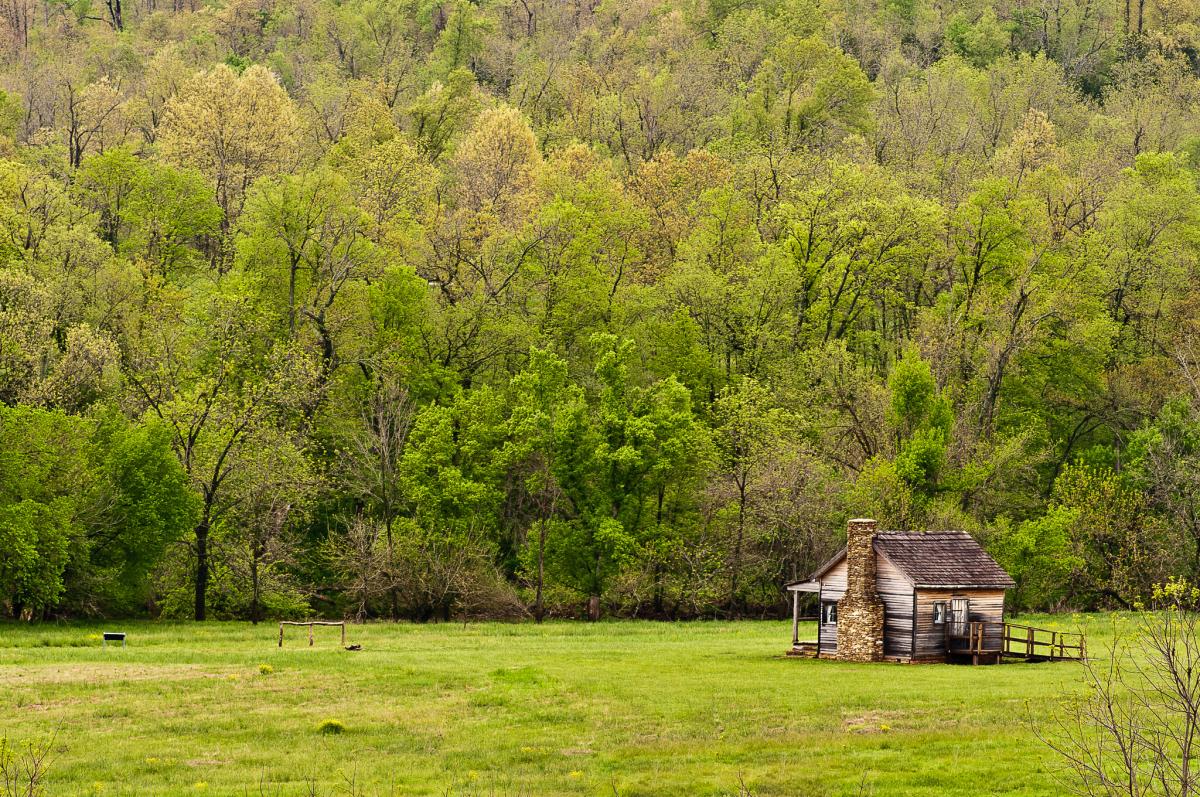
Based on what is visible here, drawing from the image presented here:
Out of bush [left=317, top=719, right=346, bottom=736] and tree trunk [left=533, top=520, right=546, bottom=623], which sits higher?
tree trunk [left=533, top=520, right=546, bottom=623]

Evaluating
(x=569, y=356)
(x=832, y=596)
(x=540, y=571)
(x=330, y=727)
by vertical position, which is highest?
(x=569, y=356)

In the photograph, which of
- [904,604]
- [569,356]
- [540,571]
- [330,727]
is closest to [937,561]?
[904,604]

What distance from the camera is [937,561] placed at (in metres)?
48.7

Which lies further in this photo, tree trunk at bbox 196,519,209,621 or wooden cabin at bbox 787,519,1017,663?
tree trunk at bbox 196,519,209,621

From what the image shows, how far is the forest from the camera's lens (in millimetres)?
66125

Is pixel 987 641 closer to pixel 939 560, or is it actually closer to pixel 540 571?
pixel 939 560

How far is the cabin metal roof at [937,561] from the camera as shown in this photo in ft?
157

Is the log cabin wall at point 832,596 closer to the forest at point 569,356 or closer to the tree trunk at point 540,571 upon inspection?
the forest at point 569,356

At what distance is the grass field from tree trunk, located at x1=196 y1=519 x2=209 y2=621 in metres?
12.1

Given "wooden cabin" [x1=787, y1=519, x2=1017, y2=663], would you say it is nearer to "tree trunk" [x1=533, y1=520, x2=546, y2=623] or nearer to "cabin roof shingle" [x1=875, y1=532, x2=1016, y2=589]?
"cabin roof shingle" [x1=875, y1=532, x2=1016, y2=589]

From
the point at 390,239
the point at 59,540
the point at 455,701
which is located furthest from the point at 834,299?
the point at 455,701

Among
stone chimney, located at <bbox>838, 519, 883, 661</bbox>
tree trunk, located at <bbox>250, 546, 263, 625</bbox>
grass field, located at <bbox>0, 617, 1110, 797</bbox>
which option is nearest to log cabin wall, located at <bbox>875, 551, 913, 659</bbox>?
stone chimney, located at <bbox>838, 519, 883, 661</bbox>

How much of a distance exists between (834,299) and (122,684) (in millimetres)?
54543

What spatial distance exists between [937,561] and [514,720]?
19497 millimetres
